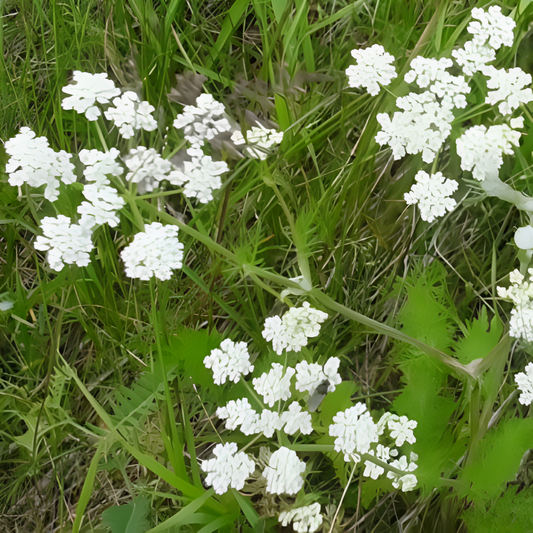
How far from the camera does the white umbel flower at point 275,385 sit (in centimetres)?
56

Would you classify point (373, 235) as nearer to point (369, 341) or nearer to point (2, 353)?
point (369, 341)

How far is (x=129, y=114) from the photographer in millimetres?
567

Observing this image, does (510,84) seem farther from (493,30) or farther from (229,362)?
(229,362)

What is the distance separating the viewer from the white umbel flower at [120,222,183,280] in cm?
54

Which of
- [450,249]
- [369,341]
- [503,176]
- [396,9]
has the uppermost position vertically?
[396,9]

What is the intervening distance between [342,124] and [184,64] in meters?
0.28

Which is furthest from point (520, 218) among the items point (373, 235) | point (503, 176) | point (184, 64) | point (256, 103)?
point (184, 64)

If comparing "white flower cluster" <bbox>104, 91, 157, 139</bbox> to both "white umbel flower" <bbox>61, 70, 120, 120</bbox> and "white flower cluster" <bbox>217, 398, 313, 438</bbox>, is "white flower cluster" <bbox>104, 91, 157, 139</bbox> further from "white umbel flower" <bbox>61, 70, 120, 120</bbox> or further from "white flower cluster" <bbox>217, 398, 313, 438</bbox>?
"white flower cluster" <bbox>217, 398, 313, 438</bbox>

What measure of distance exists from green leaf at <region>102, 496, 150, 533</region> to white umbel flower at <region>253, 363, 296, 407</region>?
0.28 metres

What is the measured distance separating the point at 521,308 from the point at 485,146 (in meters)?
0.20

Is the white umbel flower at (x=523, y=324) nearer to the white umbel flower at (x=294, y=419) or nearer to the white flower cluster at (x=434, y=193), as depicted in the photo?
the white flower cluster at (x=434, y=193)

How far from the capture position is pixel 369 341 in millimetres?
772

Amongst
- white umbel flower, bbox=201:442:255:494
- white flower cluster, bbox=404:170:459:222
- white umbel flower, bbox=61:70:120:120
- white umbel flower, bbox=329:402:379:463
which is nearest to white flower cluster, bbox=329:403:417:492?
white umbel flower, bbox=329:402:379:463

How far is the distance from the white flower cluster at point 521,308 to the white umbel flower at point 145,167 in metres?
0.45
